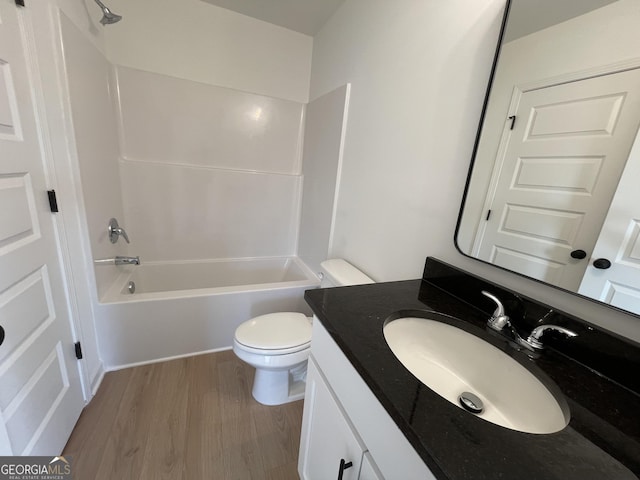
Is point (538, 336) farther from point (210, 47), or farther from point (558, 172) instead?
point (210, 47)

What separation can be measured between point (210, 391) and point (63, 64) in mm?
1787

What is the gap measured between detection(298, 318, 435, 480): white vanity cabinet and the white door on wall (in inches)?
38.3

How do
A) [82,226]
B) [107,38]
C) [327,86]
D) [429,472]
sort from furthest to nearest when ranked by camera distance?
[327,86] → [107,38] → [82,226] → [429,472]

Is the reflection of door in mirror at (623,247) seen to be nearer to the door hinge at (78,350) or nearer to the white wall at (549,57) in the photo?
the white wall at (549,57)

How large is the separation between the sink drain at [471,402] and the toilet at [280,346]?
70 cm

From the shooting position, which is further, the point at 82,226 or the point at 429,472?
the point at 82,226

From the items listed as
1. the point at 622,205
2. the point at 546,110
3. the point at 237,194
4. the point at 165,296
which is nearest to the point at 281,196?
the point at 237,194

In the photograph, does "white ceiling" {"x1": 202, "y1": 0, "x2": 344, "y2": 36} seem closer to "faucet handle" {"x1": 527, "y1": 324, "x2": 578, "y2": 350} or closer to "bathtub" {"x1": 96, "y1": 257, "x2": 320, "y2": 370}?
"bathtub" {"x1": 96, "y1": 257, "x2": 320, "y2": 370}

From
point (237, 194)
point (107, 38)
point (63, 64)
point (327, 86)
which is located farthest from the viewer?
point (237, 194)

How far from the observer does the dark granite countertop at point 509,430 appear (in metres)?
0.41

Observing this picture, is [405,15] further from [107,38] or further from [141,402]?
[141,402]

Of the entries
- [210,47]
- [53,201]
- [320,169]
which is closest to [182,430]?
[53,201]

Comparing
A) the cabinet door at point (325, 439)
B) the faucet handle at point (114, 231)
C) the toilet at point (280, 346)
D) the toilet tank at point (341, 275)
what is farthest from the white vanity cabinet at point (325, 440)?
the faucet handle at point (114, 231)

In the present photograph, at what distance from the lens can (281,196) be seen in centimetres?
252
